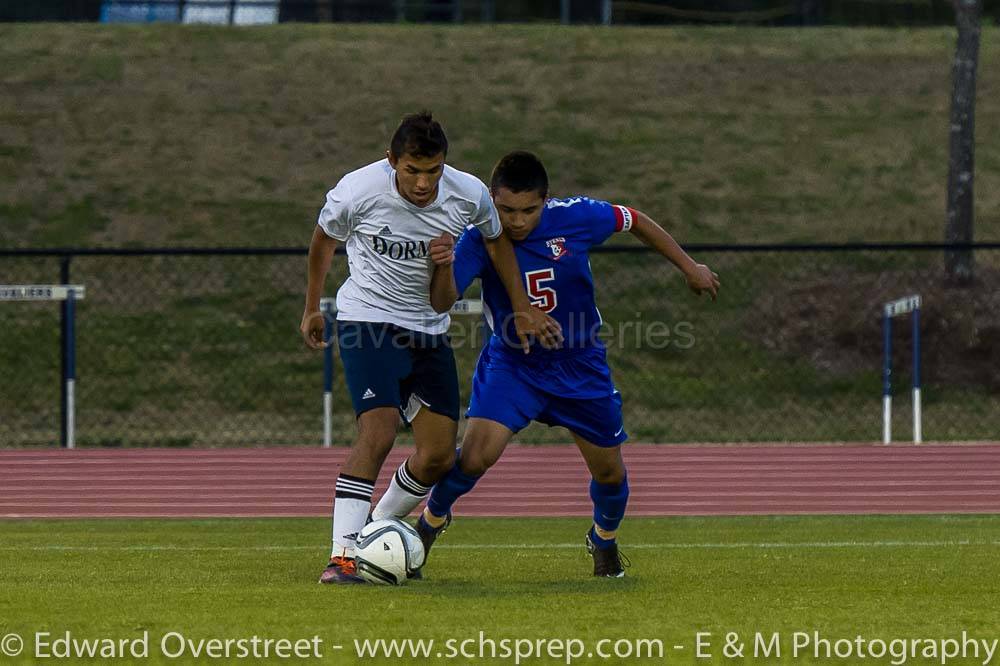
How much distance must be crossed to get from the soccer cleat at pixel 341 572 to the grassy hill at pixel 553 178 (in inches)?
402

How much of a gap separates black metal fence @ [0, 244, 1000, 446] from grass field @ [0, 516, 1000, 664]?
300 inches

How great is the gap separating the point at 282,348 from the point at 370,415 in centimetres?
1261

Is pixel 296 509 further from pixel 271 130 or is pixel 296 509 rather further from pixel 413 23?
pixel 413 23

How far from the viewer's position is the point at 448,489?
7016 millimetres

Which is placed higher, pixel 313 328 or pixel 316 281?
pixel 316 281

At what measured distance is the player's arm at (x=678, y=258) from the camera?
6863 millimetres

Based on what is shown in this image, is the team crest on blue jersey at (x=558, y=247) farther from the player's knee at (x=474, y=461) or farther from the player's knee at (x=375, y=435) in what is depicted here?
the player's knee at (x=375, y=435)

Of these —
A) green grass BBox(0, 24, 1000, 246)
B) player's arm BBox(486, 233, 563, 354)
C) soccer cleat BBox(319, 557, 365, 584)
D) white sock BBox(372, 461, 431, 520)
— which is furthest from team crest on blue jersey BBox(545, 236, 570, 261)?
green grass BBox(0, 24, 1000, 246)

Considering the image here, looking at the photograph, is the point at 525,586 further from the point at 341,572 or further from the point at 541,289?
the point at 541,289

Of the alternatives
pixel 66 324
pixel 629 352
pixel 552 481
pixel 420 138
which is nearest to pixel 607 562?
pixel 420 138

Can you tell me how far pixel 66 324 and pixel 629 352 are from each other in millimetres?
6988

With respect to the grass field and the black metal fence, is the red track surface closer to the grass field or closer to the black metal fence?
the grass field

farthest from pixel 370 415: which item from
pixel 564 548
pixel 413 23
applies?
pixel 413 23

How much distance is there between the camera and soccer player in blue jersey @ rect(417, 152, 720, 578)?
270 inches
